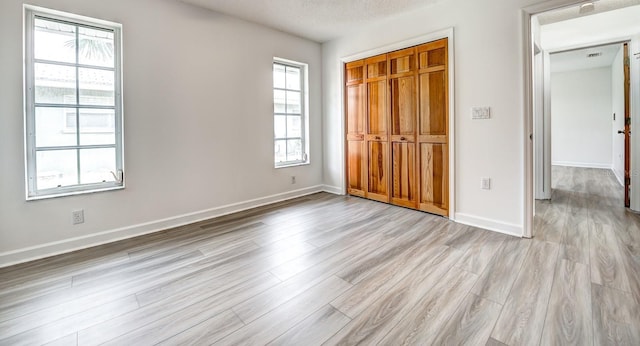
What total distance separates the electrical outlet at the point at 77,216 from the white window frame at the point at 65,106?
0.58 ft

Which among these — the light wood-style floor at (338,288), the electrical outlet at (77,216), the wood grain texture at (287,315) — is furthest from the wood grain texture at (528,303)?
the electrical outlet at (77,216)

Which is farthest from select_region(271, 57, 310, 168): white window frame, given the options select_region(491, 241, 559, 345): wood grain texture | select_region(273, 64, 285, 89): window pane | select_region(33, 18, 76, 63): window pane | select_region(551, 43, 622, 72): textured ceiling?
select_region(551, 43, 622, 72): textured ceiling

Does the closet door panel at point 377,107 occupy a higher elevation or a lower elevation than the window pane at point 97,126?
higher

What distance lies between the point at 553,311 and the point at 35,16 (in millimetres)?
4418

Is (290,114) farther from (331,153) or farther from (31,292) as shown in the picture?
(31,292)

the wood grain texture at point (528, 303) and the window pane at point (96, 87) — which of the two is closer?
the wood grain texture at point (528, 303)

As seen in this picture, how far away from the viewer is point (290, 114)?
4676 millimetres

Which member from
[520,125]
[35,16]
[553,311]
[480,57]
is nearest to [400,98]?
[480,57]

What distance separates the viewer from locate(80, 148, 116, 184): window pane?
2.83 metres

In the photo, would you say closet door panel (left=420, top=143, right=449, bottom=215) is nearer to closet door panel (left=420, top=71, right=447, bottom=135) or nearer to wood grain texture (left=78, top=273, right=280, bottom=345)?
closet door panel (left=420, top=71, right=447, bottom=135)

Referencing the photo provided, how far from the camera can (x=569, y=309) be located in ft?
5.62

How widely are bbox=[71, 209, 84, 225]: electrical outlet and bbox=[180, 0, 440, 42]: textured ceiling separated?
245 centimetres

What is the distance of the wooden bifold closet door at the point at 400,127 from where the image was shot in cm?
357

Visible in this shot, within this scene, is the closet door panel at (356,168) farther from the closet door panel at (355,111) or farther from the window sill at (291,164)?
the window sill at (291,164)
